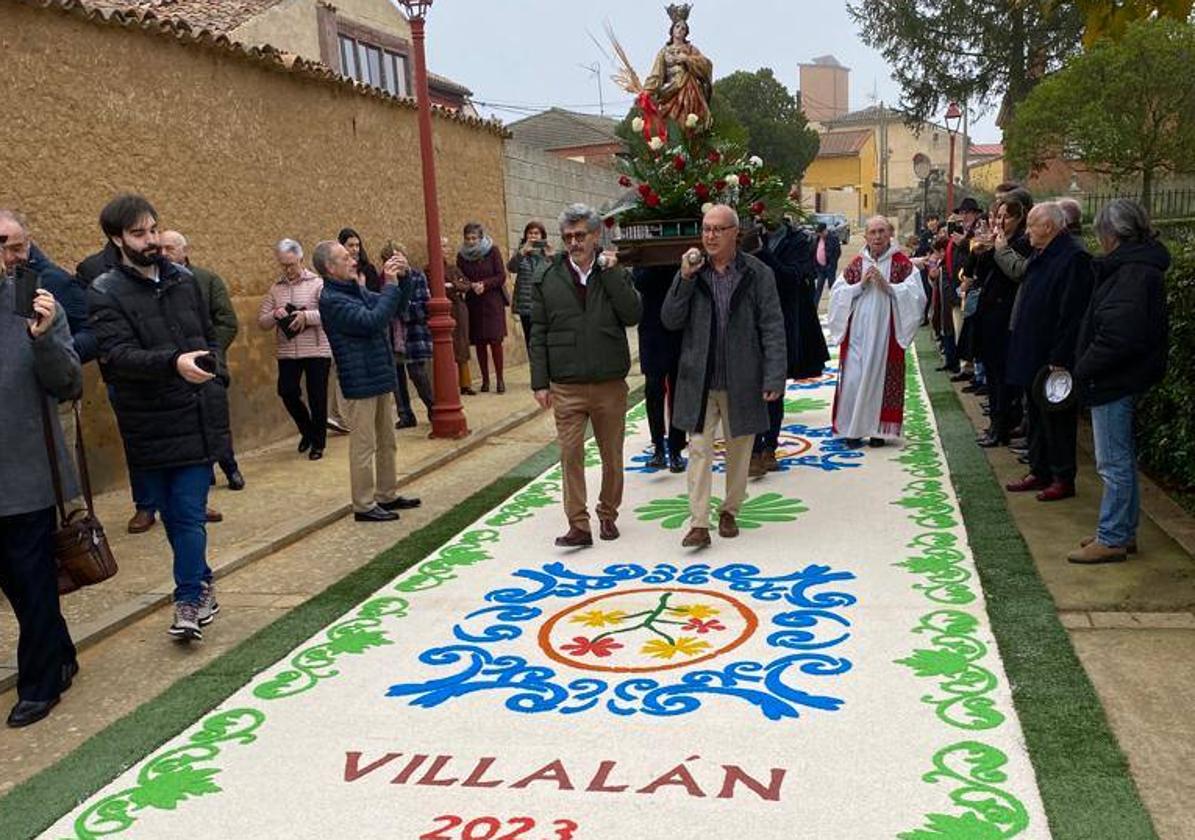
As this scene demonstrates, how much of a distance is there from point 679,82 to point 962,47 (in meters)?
23.3

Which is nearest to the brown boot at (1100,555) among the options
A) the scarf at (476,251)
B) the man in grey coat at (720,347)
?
the man in grey coat at (720,347)

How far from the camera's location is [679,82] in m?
7.91

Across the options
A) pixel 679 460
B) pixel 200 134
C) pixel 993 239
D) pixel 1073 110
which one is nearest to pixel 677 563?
pixel 679 460

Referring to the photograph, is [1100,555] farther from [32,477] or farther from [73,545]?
[32,477]

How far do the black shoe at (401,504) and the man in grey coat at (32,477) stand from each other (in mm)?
2914

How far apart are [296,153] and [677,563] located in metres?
6.53

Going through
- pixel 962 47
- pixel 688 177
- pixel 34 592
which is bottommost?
pixel 34 592

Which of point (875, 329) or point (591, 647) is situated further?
point (875, 329)

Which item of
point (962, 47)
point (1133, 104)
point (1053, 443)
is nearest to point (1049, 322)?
point (1053, 443)

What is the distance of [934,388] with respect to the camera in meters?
10.7

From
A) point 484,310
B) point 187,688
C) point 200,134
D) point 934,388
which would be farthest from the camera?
point 484,310

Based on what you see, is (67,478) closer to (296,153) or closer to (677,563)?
(677,563)

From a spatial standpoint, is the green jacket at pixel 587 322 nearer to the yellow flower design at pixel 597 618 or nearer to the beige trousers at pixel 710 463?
the beige trousers at pixel 710 463

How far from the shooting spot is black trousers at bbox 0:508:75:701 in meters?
3.94
